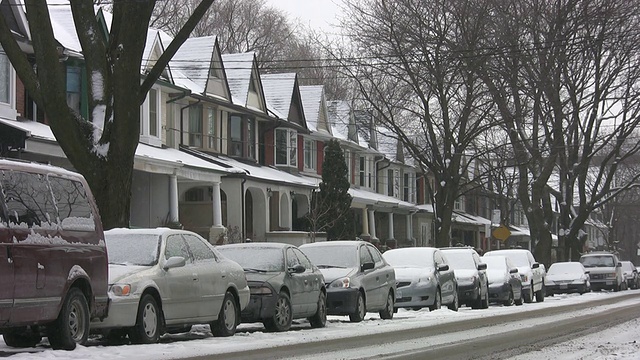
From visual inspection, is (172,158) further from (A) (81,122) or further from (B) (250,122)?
(A) (81,122)

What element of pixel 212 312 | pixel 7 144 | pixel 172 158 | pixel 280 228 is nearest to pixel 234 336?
pixel 212 312

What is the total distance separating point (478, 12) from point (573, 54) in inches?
254

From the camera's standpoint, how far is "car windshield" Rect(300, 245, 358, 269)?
69.5ft

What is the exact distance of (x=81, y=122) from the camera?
17.6 m

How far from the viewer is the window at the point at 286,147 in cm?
4675

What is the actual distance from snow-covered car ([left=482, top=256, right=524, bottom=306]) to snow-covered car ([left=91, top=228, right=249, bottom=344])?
574 inches

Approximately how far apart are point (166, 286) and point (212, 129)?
1056 inches

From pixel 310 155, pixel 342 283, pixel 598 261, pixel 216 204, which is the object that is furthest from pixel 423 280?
pixel 310 155

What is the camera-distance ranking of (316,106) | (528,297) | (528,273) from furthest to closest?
1. (316,106)
2. (528,273)
3. (528,297)

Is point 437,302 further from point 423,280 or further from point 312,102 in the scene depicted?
point 312,102

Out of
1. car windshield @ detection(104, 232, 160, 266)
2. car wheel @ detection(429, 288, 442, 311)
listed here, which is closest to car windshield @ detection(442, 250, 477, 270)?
car wheel @ detection(429, 288, 442, 311)

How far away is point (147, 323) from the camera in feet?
45.5

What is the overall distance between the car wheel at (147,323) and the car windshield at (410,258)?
11808 mm

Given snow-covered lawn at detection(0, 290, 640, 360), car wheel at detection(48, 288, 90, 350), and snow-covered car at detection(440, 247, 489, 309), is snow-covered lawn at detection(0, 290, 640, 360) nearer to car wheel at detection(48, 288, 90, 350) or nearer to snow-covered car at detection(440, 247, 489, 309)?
car wheel at detection(48, 288, 90, 350)
